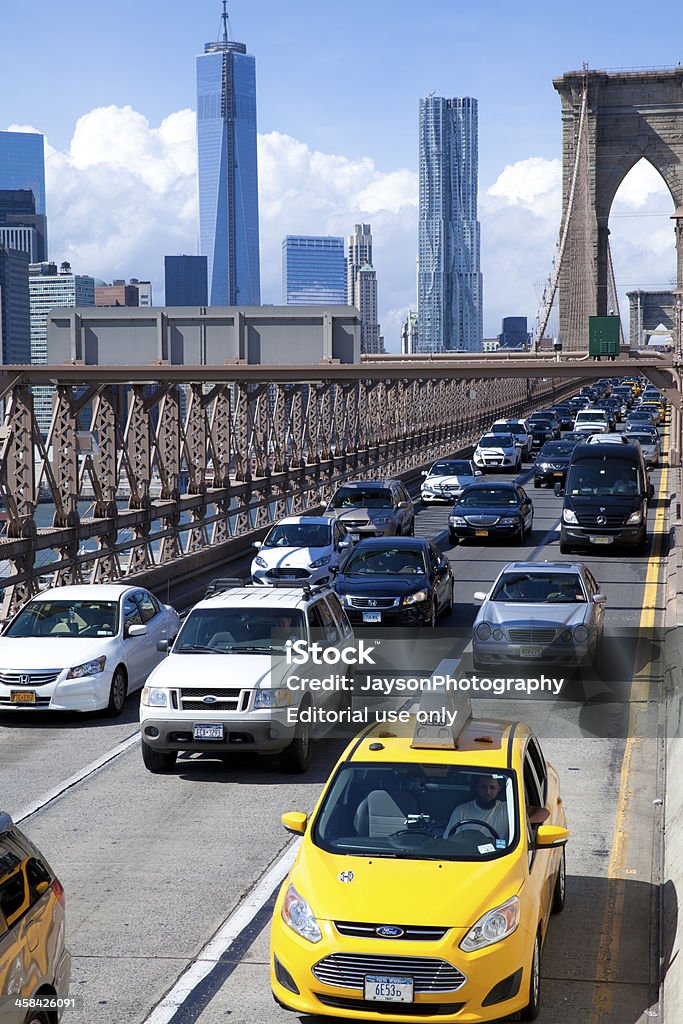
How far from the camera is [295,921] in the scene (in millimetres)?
7289

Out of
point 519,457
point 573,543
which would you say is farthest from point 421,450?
point 573,543

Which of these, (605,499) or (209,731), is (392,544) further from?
(605,499)

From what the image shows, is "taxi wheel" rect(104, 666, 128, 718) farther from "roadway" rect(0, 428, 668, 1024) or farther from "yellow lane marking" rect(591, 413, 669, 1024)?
"yellow lane marking" rect(591, 413, 669, 1024)

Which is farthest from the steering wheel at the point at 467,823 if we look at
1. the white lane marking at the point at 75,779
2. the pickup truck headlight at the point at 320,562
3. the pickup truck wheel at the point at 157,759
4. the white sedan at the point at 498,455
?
the white sedan at the point at 498,455

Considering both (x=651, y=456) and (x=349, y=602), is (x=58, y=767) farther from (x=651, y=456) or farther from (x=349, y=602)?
(x=651, y=456)

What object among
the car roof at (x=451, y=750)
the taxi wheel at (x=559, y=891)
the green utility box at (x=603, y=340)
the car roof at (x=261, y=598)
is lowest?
the taxi wheel at (x=559, y=891)

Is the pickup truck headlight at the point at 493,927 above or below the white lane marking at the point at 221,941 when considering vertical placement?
above

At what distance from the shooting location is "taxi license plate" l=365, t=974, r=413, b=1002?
6.94 meters

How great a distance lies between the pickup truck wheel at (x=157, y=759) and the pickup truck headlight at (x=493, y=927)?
19.9 ft

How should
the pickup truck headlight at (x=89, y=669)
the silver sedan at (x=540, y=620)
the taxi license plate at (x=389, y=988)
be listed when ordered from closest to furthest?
1. the taxi license plate at (x=389, y=988)
2. the pickup truck headlight at (x=89, y=669)
3. the silver sedan at (x=540, y=620)

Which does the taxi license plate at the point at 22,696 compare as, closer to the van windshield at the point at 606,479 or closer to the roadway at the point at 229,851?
the roadway at the point at 229,851

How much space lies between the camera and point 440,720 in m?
8.45

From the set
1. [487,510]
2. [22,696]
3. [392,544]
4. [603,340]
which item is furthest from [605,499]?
[22,696]

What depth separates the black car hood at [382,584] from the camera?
20.1 m
